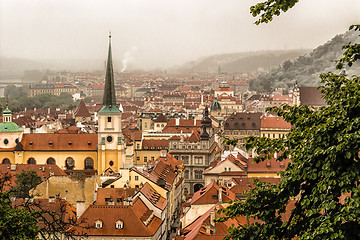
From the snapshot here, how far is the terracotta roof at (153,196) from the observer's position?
40688 millimetres

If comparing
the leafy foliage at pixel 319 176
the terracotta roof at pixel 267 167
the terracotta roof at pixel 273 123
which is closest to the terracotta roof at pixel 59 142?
the terracotta roof at pixel 267 167

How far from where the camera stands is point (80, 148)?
6250cm

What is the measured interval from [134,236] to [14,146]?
32.2 metres

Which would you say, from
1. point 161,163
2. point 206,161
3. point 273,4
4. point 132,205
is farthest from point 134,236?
point 206,161

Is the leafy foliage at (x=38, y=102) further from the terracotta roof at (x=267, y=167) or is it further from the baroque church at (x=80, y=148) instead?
the terracotta roof at (x=267, y=167)

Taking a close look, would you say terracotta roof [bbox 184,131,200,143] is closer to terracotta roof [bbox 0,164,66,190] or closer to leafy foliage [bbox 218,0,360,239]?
terracotta roof [bbox 0,164,66,190]

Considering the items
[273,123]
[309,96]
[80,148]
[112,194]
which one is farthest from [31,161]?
[309,96]

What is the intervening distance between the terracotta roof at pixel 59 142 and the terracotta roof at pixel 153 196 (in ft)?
62.5

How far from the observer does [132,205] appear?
122 ft

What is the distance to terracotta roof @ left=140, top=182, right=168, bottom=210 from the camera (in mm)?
40688

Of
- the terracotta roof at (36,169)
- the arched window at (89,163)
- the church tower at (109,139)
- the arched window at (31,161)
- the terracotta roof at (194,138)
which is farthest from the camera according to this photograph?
the terracotta roof at (194,138)

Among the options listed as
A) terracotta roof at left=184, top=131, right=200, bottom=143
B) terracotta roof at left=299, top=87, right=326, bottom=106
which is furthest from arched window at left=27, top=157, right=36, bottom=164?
terracotta roof at left=299, top=87, right=326, bottom=106

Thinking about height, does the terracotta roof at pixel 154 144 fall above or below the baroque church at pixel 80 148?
below

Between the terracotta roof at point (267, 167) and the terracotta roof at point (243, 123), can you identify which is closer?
the terracotta roof at point (267, 167)
